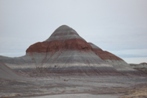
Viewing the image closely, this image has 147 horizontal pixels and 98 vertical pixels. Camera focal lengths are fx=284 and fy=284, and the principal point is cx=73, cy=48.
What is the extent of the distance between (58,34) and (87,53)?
53.1ft

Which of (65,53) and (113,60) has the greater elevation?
(65,53)

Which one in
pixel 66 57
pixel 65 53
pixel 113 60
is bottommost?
pixel 113 60

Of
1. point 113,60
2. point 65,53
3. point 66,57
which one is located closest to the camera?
point 66,57

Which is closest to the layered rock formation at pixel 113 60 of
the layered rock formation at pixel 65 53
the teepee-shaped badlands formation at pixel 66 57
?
the teepee-shaped badlands formation at pixel 66 57

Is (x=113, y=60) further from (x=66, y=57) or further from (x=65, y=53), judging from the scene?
(x=66, y=57)

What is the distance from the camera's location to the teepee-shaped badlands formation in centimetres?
9581

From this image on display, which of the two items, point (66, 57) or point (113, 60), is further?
point (113, 60)

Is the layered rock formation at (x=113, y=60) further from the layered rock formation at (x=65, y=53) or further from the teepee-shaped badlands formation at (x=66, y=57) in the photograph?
the layered rock formation at (x=65, y=53)

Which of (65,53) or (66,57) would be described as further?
(65,53)

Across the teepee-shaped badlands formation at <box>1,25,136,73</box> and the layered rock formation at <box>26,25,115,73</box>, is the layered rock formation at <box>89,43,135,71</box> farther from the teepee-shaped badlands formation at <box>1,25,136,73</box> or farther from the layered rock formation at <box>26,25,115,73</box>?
the layered rock formation at <box>26,25,115,73</box>

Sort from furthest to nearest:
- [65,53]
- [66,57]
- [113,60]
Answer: [113,60] → [65,53] → [66,57]

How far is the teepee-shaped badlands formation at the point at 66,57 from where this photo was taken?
95812 millimetres

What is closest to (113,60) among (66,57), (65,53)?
(65,53)

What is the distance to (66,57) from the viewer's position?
10144 centimetres
